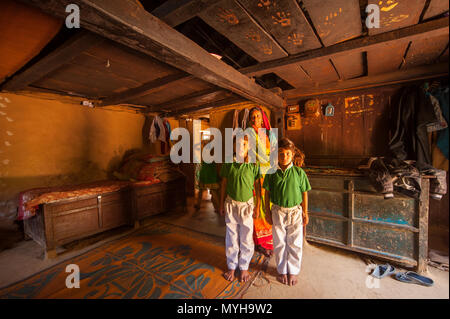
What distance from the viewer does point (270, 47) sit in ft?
7.64

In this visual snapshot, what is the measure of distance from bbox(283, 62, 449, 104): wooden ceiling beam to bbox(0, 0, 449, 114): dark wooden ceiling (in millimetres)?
23

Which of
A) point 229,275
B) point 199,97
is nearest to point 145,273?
point 229,275

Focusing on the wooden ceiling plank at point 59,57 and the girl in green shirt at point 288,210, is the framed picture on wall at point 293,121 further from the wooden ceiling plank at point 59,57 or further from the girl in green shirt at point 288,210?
the wooden ceiling plank at point 59,57

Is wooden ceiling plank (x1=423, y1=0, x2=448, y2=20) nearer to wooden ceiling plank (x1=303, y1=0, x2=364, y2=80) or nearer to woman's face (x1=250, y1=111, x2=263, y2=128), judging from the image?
wooden ceiling plank (x1=303, y1=0, x2=364, y2=80)

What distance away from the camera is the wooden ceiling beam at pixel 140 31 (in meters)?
1.32

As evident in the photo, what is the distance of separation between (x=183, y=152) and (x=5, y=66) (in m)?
5.06

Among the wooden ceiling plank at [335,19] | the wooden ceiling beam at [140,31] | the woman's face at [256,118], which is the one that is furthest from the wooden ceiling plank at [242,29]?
the woman's face at [256,118]

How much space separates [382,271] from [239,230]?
224 cm

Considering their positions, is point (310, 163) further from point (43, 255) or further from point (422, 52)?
point (43, 255)

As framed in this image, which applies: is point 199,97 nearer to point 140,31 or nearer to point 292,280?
point 140,31

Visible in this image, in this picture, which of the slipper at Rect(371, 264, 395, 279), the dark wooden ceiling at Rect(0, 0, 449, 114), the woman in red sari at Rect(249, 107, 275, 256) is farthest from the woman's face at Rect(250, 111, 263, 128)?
the slipper at Rect(371, 264, 395, 279)

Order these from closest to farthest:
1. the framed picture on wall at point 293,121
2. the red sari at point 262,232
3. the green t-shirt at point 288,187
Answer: the green t-shirt at point 288,187 → the red sari at point 262,232 → the framed picture on wall at point 293,121

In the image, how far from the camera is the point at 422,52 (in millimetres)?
2471
